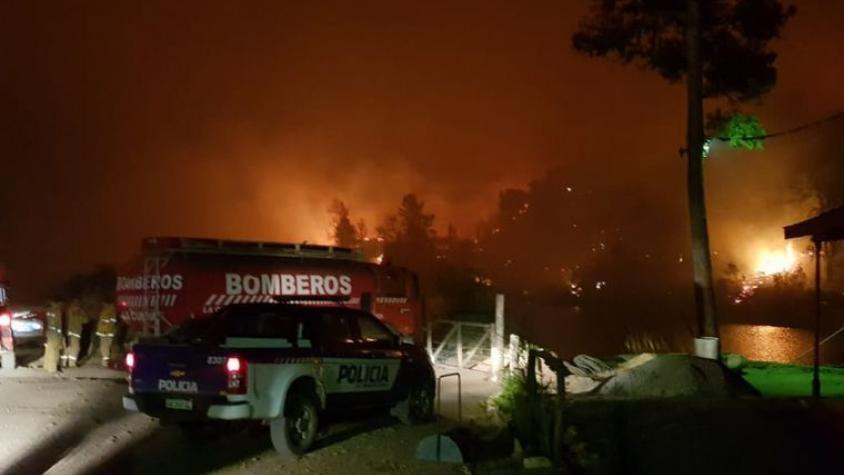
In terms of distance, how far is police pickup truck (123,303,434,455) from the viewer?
935 centimetres

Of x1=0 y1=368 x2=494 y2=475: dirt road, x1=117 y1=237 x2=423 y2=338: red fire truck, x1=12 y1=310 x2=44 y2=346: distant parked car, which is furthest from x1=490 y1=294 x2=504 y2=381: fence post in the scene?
x1=12 y1=310 x2=44 y2=346: distant parked car

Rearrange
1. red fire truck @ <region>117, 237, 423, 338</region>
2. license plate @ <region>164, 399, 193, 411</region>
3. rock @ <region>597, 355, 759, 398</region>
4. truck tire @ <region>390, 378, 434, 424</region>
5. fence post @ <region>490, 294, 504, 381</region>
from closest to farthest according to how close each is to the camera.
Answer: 1. license plate @ <region>164, 399, 193, 411</region>
2. truck tire @ <region>390, 378, 434, 424</region>
3. rock @ <region>597, 355, 759, 398</region>
4. red fire truck @ <region>117, 237, 423, 338</region>
5. fence post @ <region>490, 294, 504, 381</region>

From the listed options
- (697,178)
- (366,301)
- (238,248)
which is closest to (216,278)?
(238,248)

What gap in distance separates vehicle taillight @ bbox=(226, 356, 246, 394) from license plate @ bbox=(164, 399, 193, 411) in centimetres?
55

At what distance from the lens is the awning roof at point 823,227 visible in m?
13.1

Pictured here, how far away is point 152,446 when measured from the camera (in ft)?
34.8

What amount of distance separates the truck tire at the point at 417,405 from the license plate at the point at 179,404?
3457 millimetres

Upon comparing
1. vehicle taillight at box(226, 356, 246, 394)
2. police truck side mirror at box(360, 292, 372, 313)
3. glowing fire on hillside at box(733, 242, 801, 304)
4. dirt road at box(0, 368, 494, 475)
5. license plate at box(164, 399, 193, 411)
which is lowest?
dirt road at box(0, 368, 494, 475)

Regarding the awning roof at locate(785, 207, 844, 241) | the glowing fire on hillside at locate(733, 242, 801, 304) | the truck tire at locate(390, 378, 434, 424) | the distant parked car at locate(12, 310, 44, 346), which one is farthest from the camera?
the glowing fire on hillside at locate(733, 242, 801, 304)

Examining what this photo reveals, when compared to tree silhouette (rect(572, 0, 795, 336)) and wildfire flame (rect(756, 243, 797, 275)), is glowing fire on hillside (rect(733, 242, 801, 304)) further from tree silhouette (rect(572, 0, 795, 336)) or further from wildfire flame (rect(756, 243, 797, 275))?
tree silhouette (rect(572, 0, 795, 336))

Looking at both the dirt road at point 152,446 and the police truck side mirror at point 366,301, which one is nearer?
the dirt road at point 152,446

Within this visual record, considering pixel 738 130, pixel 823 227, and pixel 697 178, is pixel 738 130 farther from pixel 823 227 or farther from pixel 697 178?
pixel 823 227

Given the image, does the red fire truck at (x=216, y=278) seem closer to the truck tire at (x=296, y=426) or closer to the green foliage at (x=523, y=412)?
the green foliage at (x=523, y=412)

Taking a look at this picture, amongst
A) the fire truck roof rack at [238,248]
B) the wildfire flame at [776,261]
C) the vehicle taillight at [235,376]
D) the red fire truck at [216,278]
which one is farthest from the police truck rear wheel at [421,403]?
the wildfire flame at [776,261]
